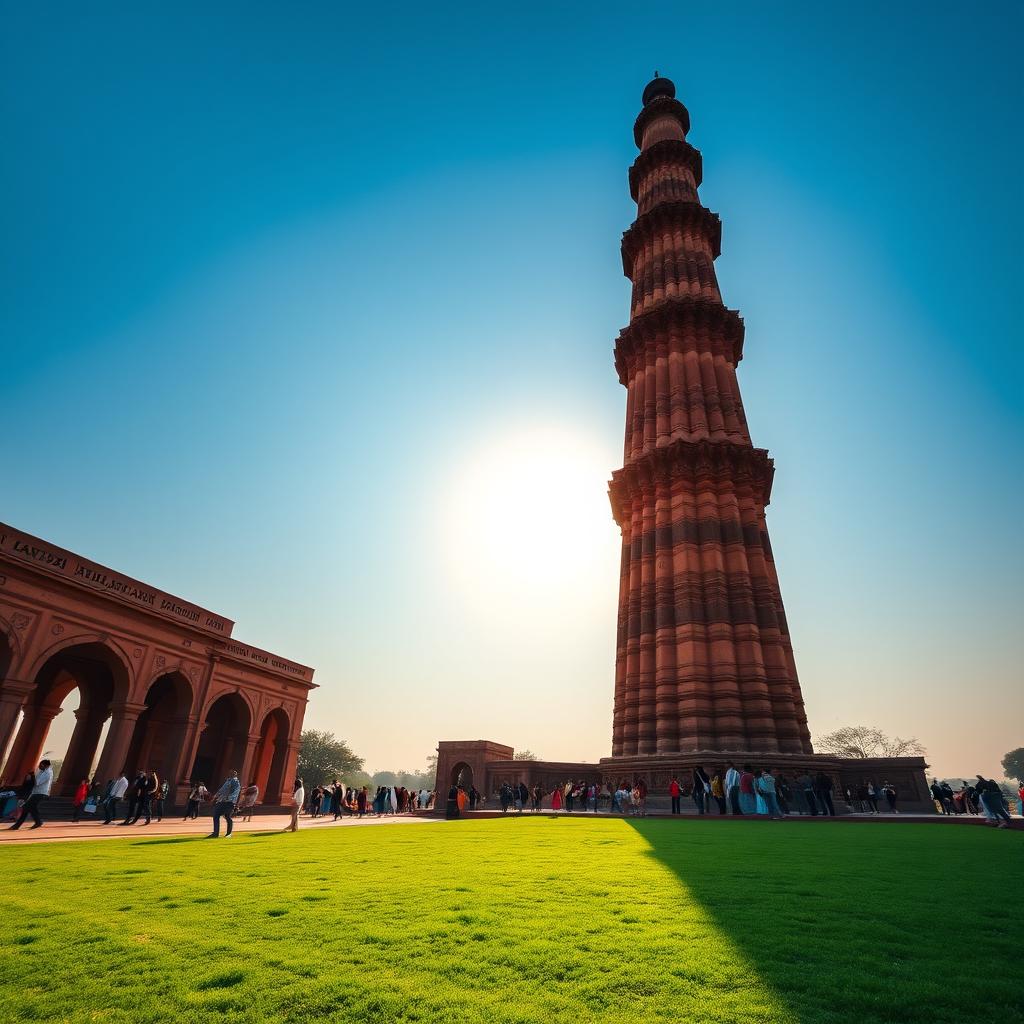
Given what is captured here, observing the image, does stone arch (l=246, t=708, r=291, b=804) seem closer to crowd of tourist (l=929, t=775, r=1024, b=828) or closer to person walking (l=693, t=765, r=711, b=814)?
person walking (l=693, t=765, r=711, b=814)

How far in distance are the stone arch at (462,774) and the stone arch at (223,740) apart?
11756 millimetres

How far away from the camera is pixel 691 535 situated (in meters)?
28.0

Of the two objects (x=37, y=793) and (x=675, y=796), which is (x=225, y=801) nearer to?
(x=37, y=793)

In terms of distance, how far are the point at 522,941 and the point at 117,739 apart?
2480 cm

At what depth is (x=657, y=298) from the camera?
118 ft

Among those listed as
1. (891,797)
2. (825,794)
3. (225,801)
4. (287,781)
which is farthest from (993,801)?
(287,781)

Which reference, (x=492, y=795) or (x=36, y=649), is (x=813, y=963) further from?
(x=492, y=795)

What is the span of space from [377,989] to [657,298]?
3760cm

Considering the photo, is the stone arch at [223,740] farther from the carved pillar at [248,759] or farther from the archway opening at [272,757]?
the archway opening at [272,757]

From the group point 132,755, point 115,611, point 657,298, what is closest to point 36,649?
point 115,611

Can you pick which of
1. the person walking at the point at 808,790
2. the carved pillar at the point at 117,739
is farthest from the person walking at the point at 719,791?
the carved pillar at the point at 117,739

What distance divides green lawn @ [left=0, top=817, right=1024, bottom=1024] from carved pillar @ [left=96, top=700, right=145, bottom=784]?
17101mm

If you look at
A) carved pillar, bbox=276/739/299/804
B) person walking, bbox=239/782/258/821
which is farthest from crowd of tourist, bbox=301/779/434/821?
person walking, bbox=239/782/258/821

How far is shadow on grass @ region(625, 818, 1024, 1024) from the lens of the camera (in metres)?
3.22
